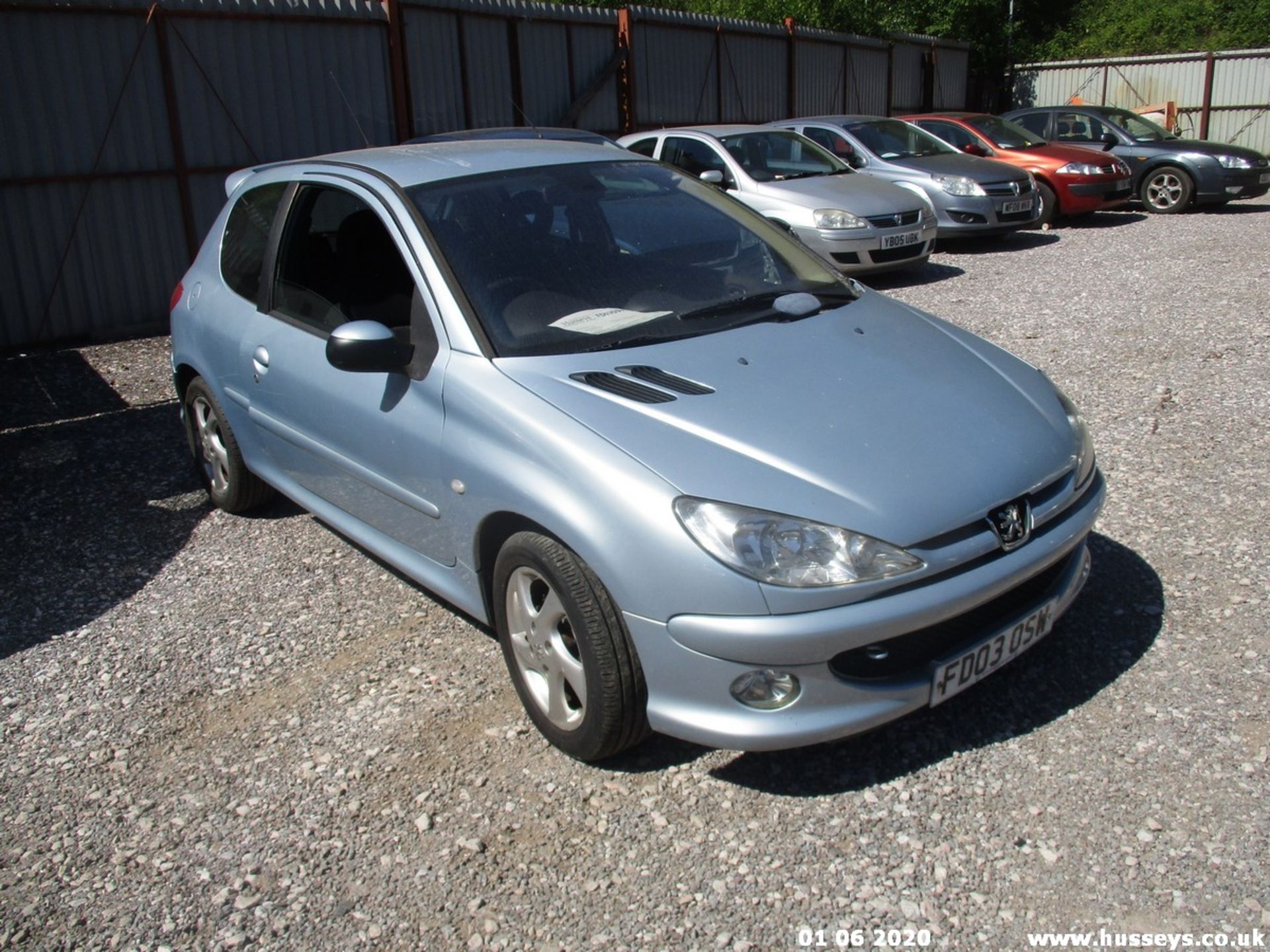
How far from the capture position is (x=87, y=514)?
5.49m

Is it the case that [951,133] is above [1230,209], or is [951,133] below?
above

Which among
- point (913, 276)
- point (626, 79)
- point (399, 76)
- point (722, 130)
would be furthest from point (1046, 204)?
point (399, 76)

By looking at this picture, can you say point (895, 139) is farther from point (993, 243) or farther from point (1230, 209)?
point (1230, 209)

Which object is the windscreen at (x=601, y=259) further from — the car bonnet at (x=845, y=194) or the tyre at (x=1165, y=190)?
the tyre at (x=1165, y=190)

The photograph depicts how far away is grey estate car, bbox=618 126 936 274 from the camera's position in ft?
34.2

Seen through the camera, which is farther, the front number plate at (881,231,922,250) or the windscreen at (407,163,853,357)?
the front number plate at (881,231,922,250)

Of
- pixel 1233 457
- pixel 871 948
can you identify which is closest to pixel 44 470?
pixel 871 948

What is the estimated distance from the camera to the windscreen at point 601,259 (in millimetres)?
3588

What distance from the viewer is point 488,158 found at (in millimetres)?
4242

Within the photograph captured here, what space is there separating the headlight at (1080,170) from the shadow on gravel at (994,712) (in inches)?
461

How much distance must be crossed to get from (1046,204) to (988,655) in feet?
42.0

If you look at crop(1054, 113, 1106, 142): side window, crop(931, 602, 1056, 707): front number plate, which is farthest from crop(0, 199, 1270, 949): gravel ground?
crop(1054, 113, 1106, 142): side window

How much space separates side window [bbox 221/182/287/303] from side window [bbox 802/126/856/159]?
9.43 meters

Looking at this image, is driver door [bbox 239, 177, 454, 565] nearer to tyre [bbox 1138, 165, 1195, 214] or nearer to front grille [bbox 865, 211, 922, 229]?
front grille [bbox 865, 211, 922, 229]
